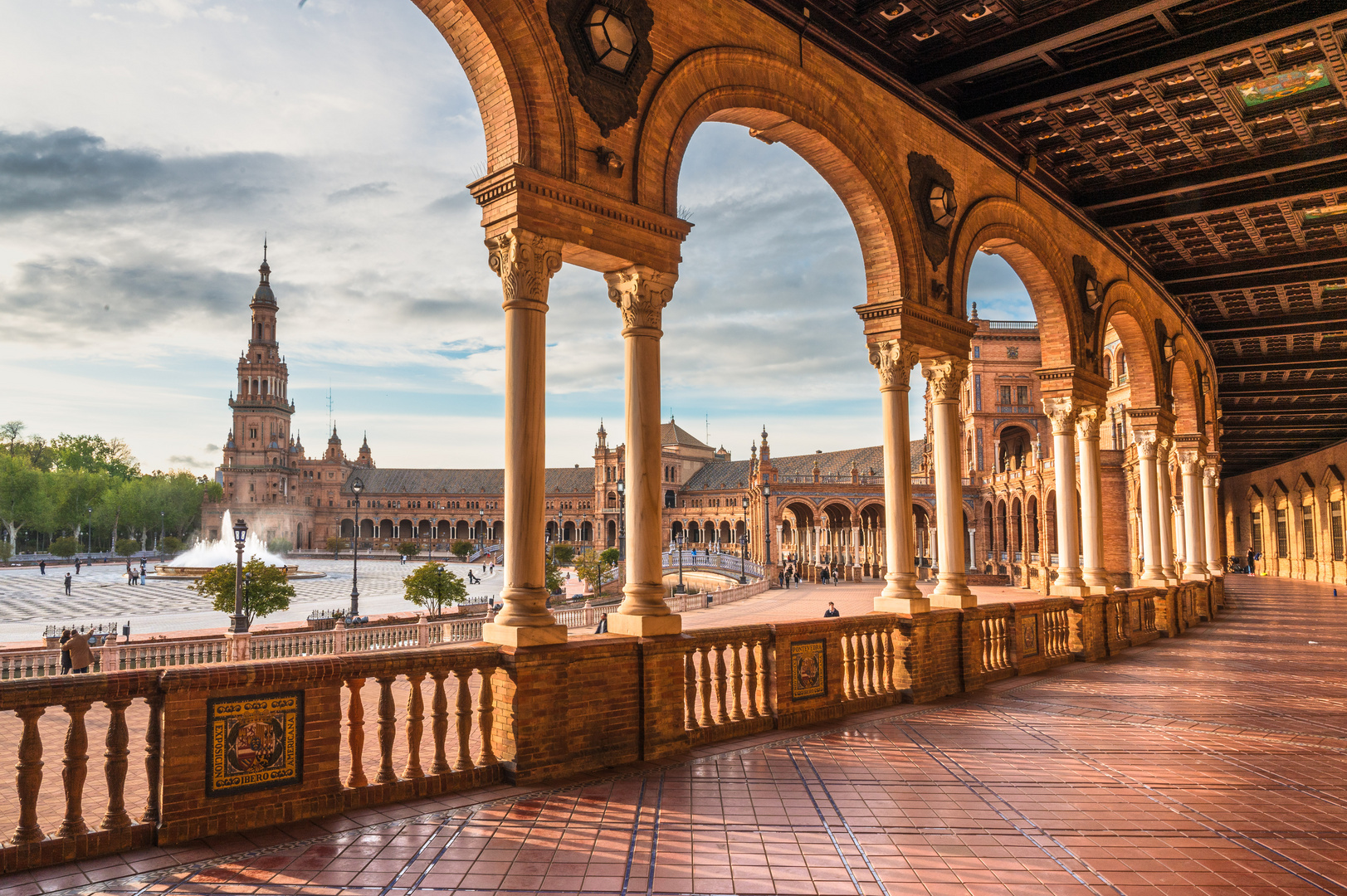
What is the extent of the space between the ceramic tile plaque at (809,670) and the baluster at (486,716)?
2752 millimetres

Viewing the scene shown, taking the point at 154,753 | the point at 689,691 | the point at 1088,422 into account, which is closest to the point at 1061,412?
the point at 1088,422

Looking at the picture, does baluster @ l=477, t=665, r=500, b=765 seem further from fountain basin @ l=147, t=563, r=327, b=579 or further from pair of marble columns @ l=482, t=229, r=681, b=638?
fountain basin @ l=147, t=563, r=327, b=579

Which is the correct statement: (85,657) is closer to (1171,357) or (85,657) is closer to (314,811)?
(314,811)

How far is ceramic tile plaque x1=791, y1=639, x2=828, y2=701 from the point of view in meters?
7.11

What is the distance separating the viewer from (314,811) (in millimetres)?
4523

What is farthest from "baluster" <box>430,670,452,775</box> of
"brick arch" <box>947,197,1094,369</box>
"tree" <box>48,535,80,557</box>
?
"tree" <box>48,535,80,557</box>

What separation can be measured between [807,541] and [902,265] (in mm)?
50776

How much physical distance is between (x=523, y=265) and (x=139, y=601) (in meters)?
41.1

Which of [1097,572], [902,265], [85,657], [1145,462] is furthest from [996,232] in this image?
[85,657]

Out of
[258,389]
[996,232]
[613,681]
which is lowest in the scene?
[613,681]

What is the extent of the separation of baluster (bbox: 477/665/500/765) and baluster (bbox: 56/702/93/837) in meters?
2.10

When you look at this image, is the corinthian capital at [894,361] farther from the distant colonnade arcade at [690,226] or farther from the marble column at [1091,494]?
the marble column at [1091,494]

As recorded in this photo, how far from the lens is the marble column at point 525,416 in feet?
18.7

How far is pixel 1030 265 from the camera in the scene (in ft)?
39.5
